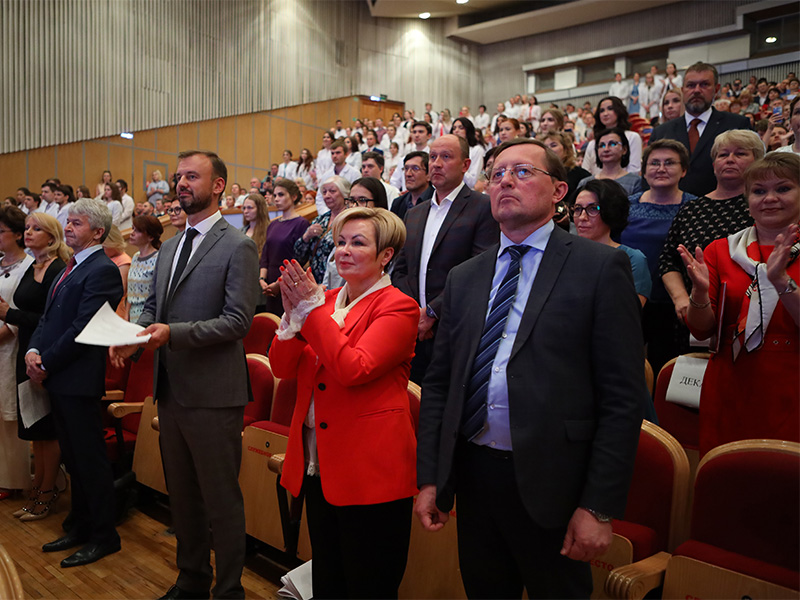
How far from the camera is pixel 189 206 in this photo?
2.16 metres

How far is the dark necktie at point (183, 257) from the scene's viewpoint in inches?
85.4

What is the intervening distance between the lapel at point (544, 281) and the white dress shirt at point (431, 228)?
1.23 m

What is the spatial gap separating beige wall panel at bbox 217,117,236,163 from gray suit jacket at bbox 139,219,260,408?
12391 mm

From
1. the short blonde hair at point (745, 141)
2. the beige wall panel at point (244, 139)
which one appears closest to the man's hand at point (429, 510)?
the short blonde hair at point (745, 141)

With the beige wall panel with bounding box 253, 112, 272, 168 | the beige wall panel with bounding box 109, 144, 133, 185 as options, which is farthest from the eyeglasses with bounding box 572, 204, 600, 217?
the beige wall panel with bounding box 253, 112, 272, 168

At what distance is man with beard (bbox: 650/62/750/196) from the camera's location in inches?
126

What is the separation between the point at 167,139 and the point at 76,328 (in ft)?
36.6

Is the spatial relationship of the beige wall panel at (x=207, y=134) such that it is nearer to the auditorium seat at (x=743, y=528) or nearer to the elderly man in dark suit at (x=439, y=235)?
the elderly man in dark suit at (x=439, y=235)

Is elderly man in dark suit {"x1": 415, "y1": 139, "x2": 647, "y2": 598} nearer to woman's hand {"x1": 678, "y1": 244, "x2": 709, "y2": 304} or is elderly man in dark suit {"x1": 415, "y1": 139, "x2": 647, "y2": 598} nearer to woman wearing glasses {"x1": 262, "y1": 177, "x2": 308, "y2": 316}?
woman's hand {"x1": 678, "y1": 244, "x2": 709, "y2": 304}

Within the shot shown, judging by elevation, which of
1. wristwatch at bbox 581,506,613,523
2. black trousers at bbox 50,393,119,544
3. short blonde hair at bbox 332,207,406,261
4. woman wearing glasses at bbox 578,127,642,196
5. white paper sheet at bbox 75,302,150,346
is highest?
woman wearing glasses at bbox 578,127,642,196

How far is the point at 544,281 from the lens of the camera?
128 cm

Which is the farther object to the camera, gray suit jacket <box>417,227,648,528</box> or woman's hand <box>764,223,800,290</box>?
woman's hand <box>764,223,800,290</box>

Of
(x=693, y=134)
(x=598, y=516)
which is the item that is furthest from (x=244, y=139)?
(x=598, y=516)

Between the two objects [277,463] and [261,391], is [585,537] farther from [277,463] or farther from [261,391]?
[261,391]
